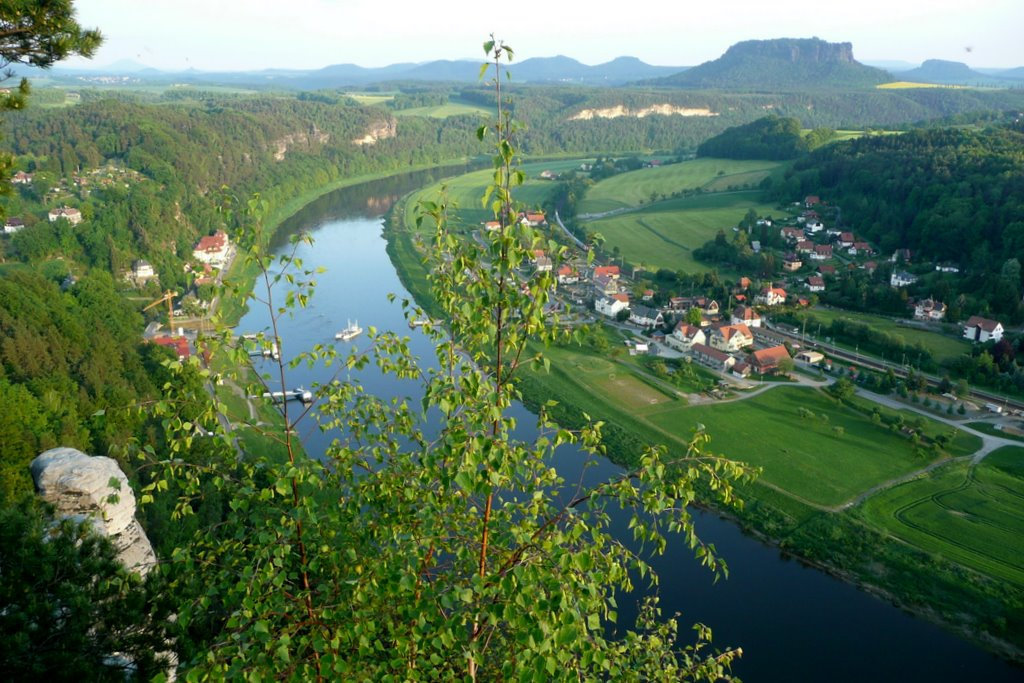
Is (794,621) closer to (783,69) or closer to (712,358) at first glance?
(712,358)

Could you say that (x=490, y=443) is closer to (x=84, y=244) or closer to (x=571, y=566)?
(x=571, y=566)

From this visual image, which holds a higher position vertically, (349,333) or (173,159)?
(173,159)

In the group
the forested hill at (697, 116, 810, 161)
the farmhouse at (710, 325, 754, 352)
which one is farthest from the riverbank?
the forested hill at (697, 116, 810, 161)

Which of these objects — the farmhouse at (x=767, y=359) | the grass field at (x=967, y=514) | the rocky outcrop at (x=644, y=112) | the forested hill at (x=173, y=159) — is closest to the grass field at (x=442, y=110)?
the forested hill at (x=173, y=159)

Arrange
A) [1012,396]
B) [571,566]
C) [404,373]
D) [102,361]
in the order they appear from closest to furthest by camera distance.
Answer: [571,566], [404,373], [102,361], [1012,396]

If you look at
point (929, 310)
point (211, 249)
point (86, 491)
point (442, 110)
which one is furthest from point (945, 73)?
point (86, 491)

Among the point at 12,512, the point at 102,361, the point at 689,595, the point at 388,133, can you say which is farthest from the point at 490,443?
the point at 388,133
